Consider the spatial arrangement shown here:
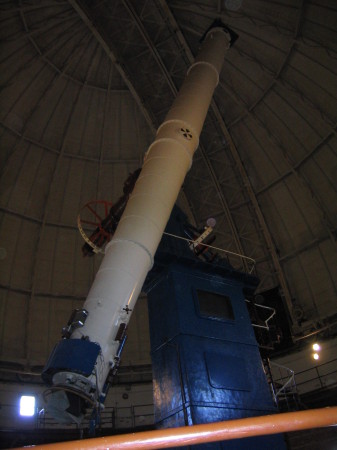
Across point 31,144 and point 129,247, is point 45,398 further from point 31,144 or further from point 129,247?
point 31,144

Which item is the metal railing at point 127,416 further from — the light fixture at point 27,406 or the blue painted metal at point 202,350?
the blue painted metal at point 202,350

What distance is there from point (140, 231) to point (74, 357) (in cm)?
254

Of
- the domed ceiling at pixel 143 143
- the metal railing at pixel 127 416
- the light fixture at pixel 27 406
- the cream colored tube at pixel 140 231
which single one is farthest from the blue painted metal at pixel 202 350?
the light fixture at pixel 27 406

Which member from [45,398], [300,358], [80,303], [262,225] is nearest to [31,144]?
[80,303]

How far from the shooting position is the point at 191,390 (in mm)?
7566

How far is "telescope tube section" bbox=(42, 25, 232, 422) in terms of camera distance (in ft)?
16.2

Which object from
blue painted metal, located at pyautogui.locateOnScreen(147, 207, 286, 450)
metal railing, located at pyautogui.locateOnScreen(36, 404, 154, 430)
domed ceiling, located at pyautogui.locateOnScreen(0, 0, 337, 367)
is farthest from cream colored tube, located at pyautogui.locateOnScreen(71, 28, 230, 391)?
metal railing, located at pyautogui.locateOnScreen(36, 404, 154, 430)

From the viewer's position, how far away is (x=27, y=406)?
17.8 meters

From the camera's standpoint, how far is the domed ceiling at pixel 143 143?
16875 mm

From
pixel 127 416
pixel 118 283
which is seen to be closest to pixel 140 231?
pixel 118 283

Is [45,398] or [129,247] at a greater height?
[129,247]

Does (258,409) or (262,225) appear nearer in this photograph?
(258,409)

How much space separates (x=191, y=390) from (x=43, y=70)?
17.5 metres

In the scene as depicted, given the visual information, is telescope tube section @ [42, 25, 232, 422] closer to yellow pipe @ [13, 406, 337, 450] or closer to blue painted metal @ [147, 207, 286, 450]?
blue painted metal @ [147, 207, 286, 450]
